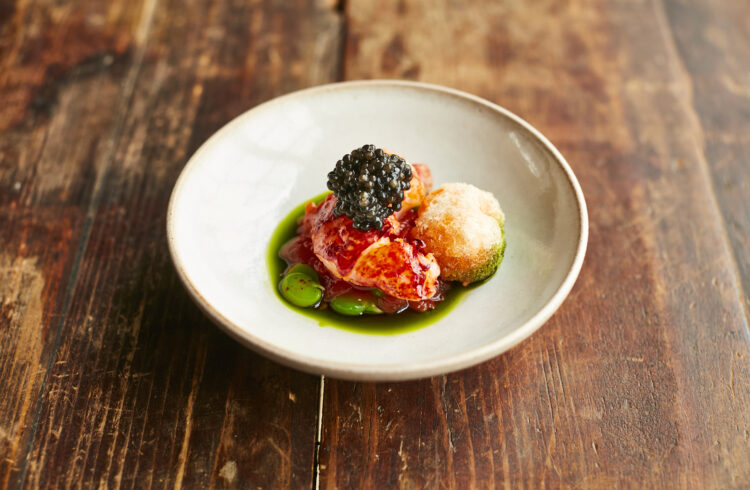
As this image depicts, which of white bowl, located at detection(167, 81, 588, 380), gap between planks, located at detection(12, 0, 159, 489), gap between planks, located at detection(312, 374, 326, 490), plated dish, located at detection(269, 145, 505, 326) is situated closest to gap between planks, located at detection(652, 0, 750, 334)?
white bowl, located at detection(167, 81, 588, 380)

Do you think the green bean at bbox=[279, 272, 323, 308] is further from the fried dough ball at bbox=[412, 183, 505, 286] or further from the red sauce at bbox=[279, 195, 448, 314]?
the fried dough ball at bbox=[412, 183, 505, 286]

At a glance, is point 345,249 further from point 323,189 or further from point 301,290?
point 323,189

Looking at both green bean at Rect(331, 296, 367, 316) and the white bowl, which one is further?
green bean at Rect(331, 296, 367, 316)

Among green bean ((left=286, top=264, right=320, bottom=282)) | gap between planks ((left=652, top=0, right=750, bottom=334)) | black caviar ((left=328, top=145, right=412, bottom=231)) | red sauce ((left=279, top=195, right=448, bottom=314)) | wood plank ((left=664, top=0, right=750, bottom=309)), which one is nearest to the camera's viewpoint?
black caviar ((left=328, top=145, right=412, bottom=231))

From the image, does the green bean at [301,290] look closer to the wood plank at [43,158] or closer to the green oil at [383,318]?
the green oil at [383,318]

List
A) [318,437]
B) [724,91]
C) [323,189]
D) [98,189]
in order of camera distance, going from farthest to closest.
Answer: [724,91] → [98,189] → [323,189] → [318,437]

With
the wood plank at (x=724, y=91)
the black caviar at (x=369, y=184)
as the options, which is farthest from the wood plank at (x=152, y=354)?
the wood plank at (x=724, y=91)

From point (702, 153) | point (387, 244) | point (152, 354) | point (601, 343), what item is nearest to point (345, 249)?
point (387, 244)

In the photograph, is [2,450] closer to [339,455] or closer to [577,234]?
[339,455]
